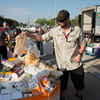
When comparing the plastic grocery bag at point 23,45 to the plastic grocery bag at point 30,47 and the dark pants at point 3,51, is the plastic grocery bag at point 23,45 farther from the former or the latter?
the dark pants at point 3,51

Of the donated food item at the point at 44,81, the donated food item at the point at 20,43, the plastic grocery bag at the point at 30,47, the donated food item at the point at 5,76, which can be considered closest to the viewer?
the donated food item at the point at 44,81

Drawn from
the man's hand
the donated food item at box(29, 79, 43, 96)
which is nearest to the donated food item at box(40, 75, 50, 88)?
the donated food item at box(29, 79, 43, 96)

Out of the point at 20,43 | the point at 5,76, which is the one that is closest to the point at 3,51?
the point at 20,43

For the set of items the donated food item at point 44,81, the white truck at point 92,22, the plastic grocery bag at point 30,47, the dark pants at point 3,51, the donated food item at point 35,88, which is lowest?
the donated food item at point 35,88

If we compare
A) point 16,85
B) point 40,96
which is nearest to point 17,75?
point 16,85

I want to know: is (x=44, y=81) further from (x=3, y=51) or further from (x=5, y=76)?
(x=3, y=51)

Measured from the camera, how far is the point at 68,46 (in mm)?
2369

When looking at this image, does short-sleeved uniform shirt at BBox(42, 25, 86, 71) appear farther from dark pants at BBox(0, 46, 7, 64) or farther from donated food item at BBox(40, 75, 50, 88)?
dark pants at BBox(0, 46, 7, 64)

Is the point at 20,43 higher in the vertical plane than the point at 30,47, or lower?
higher

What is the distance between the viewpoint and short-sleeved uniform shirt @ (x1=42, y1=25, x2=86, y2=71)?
7.79 feet

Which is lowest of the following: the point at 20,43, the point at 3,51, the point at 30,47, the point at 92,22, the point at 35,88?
the point at 35,88

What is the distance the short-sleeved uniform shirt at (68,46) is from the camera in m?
2.37

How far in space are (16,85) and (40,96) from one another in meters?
0.44

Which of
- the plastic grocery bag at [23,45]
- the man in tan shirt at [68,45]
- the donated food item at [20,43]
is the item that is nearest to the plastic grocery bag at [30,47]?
the plastic grocery bag at [23,45]
